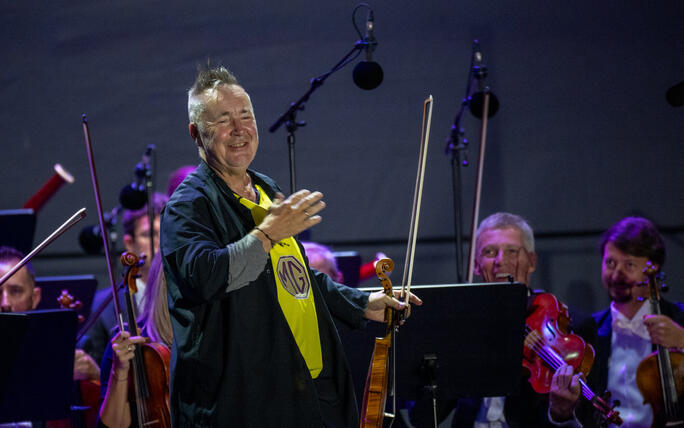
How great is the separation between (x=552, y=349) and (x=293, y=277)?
1421 mm

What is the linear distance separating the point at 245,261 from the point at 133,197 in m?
2.15

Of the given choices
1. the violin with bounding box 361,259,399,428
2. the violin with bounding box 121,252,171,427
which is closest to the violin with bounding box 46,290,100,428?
the violin with bounding box 121,252,171,427

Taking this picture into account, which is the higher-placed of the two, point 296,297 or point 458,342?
point 296,297

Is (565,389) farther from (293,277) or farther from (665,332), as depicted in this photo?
(293,277)

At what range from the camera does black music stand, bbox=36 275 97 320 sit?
336 cm

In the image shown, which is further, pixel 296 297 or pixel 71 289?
pixel 71 289

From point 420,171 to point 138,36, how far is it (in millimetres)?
3356

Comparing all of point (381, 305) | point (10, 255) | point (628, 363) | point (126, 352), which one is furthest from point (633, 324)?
point (10, 255)

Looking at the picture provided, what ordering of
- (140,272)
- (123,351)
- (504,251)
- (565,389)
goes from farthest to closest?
(140,272), (504,251), (565,389), (123,351)

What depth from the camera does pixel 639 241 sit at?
138 inches

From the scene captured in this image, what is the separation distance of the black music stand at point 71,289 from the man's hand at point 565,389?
1.95 metres

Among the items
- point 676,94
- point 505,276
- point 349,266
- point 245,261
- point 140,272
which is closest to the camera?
point 245,261

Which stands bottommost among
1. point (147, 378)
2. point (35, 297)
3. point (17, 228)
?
point (147, 378)

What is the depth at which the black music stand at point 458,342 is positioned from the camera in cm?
256
